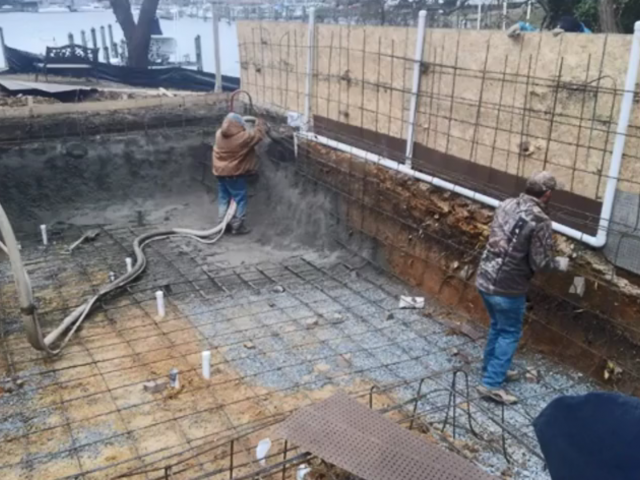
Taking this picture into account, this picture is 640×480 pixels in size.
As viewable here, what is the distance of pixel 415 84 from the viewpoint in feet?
17.9

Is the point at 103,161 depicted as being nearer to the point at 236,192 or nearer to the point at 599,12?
the point at 236,192

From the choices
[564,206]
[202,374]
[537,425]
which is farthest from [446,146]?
[537,425]

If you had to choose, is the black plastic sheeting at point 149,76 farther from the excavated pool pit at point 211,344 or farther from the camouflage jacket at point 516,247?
the camouflage jacket at point 516,247

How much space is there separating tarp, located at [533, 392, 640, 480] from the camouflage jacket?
6.84ft

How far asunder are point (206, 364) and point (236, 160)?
3.46 meters

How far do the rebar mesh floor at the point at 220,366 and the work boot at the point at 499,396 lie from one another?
0.05 meters

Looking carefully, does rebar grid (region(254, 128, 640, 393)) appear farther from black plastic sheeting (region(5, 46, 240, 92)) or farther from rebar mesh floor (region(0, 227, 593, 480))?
black plastic sheeting (region(5, 46, 240, 92))

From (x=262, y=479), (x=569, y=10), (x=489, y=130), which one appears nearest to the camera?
(x=262, y=479)

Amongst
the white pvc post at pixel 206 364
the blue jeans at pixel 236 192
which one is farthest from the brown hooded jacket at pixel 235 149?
the white pvc post at pixel 206 364

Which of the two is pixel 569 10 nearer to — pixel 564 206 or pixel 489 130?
pixel 489 130


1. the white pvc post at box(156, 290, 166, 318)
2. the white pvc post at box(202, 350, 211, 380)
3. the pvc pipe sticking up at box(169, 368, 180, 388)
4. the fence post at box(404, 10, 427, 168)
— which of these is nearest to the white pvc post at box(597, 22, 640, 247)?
the fence post at box(404, 10, 427, 168)

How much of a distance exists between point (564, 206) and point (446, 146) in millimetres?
1284

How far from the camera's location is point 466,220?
509cm

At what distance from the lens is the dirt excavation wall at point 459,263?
4.02 metres
